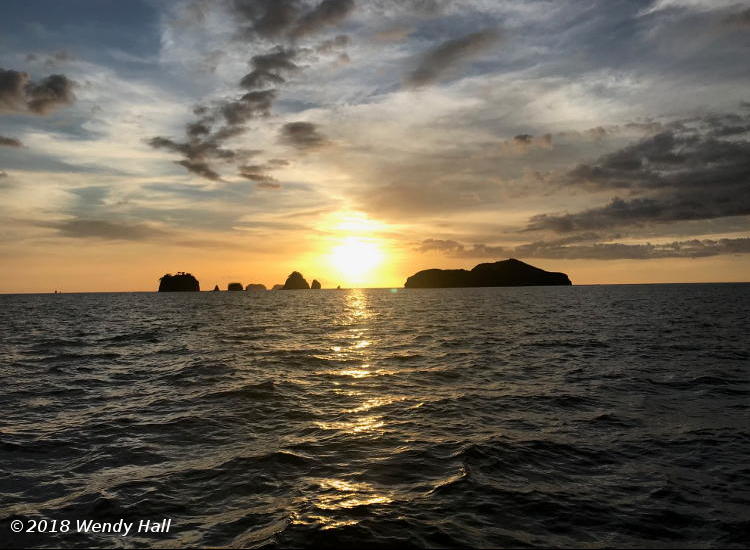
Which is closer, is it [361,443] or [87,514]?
[87,514]

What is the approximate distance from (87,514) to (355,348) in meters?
28.9

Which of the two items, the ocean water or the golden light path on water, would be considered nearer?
the ocean water

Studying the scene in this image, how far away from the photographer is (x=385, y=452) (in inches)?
544

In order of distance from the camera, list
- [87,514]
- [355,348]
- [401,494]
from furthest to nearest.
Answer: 1. [355,348]
2. [401,494]
3. [87,514]

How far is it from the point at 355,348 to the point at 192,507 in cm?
2828

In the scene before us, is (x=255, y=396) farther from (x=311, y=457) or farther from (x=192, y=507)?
(x=192, y=507)

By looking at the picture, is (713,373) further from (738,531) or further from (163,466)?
(163,466)

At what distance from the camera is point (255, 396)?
20906 mm

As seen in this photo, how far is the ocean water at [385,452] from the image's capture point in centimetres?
938

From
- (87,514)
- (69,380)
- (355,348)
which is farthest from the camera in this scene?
(355,348)

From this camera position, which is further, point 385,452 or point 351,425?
point 351,425

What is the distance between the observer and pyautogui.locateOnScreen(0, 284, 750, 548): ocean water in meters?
9.38

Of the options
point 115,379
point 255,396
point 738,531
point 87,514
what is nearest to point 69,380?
point 115,379

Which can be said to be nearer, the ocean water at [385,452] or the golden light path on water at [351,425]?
the ocean water at [385,452]
